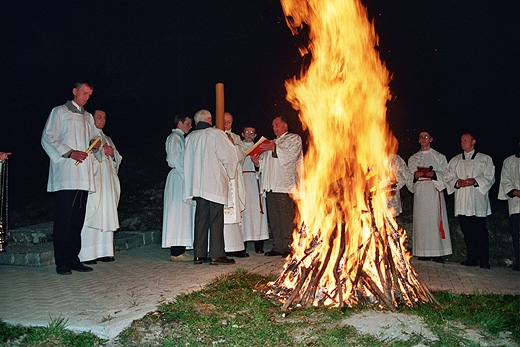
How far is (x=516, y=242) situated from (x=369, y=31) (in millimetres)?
4982

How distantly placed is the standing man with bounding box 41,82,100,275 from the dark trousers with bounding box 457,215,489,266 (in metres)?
6.34

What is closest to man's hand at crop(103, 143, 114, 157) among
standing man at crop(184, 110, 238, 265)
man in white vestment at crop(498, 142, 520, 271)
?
standing man at crop(184, 110, 238, 265)

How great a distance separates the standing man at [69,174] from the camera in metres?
7.79

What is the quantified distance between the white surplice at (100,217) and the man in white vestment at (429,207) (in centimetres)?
542

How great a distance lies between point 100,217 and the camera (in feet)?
29.3

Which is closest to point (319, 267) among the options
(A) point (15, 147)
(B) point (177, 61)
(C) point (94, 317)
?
(C) point (94, 317)

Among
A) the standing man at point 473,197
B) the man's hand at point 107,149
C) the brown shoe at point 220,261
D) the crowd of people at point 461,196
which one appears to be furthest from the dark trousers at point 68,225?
the standing man at point 473,197

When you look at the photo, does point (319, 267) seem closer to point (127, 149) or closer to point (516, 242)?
point (516, 242)

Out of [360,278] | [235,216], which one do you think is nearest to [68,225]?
[235,216]

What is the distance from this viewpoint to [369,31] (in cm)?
674

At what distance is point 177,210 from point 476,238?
5.18 m

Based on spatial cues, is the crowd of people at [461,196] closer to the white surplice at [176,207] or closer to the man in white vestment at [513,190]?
the man in white vestment at [513,190]

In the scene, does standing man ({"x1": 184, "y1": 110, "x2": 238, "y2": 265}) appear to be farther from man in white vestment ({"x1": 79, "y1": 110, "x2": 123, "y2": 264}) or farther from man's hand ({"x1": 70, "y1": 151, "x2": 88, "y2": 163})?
man's hand ({"x1": 70, "y1": 151, "x2": 88, "y2": 163})

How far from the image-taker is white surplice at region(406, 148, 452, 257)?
33.9 feet
